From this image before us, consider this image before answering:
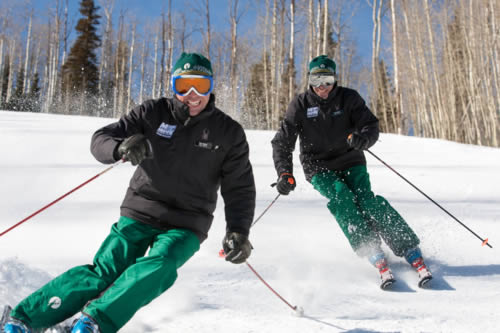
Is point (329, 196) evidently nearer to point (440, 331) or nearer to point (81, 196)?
point (440, 331)

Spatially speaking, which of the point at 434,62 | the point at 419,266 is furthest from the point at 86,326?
the point at 434,62

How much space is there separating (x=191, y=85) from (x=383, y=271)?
1757mm

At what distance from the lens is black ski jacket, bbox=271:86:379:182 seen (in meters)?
3.27

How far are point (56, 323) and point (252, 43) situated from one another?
28.7 metres

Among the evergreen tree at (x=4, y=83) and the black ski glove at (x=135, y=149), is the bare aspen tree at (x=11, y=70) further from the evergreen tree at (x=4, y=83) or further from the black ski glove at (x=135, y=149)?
the black ski glove at (x=135, y=149)

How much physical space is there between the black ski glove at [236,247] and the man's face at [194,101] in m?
0.69

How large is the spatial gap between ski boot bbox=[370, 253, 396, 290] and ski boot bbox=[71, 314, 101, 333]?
182 cm

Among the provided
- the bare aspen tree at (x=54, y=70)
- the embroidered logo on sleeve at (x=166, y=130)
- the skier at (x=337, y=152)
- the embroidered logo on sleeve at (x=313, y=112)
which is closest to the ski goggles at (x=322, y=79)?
the skier at (x=337, y=152)

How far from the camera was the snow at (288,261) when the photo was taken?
2.05 meters

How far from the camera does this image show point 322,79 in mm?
3248

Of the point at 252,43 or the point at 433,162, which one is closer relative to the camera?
the point at 433,162

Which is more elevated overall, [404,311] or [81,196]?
[81,196]

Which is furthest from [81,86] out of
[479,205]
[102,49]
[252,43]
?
[479,205]

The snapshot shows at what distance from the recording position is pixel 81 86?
28.6m
